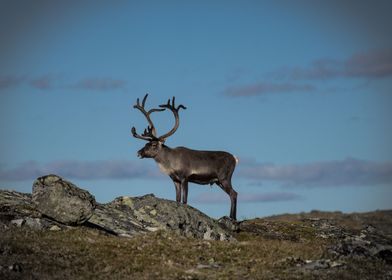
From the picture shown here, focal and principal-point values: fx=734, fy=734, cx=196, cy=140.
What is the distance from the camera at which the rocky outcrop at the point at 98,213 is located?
2248cm

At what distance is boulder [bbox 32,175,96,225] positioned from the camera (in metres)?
22.4

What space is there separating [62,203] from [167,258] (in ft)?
16.2

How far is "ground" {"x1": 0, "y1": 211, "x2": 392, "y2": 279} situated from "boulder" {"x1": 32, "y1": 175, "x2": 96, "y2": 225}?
15.5 inches

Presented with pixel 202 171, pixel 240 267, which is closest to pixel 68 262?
pixel 240 267

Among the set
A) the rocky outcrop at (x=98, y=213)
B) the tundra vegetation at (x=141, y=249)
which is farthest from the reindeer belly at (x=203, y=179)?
the tundra vegetation at (x=141, y=249)

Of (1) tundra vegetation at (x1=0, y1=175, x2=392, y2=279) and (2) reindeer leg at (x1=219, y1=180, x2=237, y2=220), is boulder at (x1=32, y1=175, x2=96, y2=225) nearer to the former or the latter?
(1) tundra vegetation at (x1=0, y1=175, x2=392, y2=279)

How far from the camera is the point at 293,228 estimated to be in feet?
103

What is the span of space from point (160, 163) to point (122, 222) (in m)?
9.74

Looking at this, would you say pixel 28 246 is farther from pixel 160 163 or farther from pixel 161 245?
pixel 160 163

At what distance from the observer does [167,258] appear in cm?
1909

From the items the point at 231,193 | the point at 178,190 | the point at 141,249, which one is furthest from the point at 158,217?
the point at 231,193

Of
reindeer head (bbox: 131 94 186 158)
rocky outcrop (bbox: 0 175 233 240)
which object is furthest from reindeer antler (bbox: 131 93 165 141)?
rocky outcrop (bbox: 0 175 233 240)

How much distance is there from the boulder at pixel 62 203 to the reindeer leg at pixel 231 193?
399 inches

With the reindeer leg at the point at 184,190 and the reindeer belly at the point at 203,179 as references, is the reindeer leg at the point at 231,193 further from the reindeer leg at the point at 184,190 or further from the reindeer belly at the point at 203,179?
the reindeer leg at the point at 184,190
